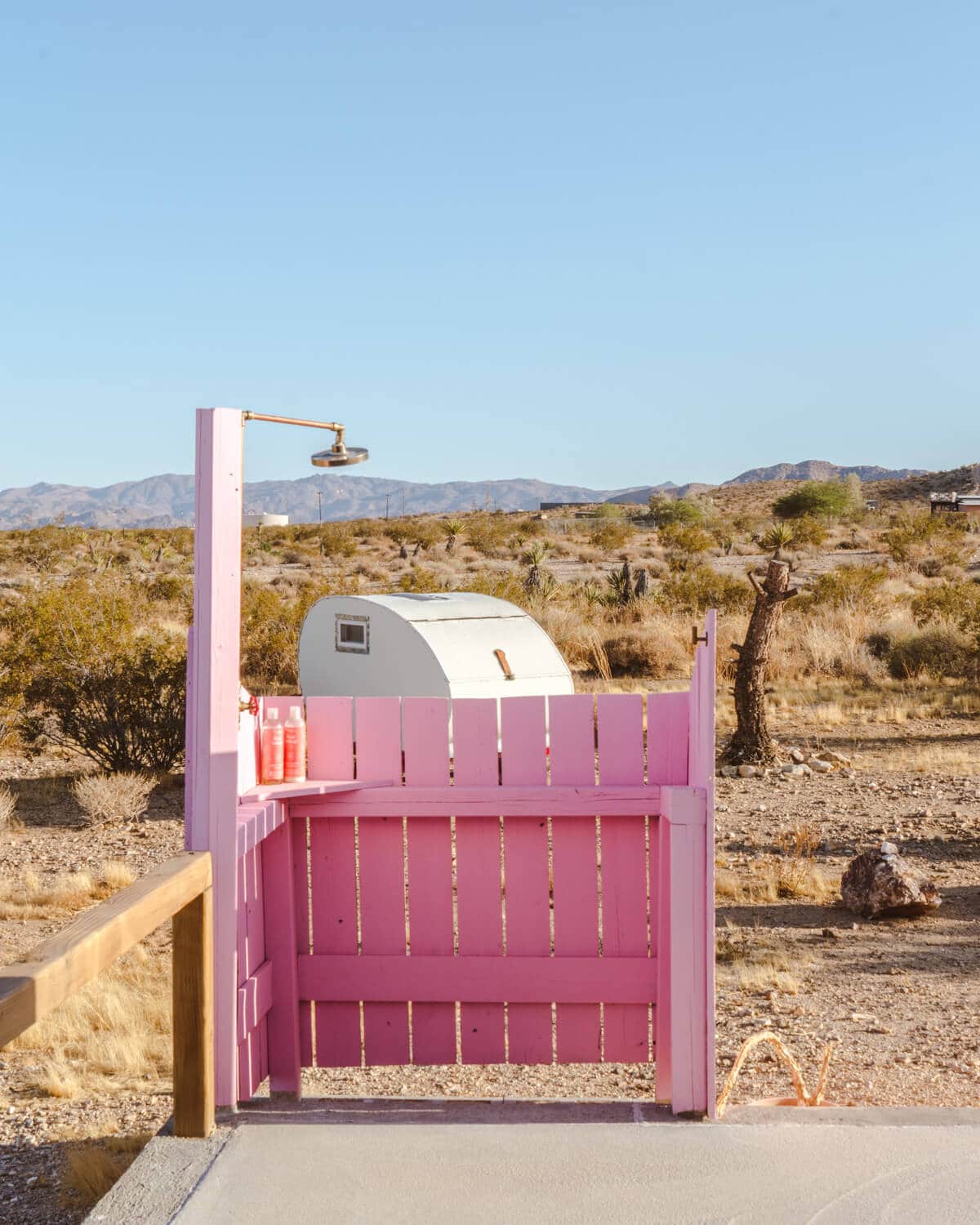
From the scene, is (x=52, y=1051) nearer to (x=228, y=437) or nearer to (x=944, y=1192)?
(x=228, y=437)

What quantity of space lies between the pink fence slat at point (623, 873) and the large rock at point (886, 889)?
2.99 m

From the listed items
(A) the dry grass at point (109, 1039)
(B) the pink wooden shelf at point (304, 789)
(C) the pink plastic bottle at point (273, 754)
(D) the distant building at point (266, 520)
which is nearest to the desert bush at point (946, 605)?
(D) the distant building at point (266, 520)

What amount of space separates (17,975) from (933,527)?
32154 mm

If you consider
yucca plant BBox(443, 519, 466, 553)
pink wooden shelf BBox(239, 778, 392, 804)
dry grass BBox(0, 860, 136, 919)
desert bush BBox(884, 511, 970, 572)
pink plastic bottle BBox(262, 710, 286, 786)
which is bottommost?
dry grass BBox(0, 860, 136, 919)

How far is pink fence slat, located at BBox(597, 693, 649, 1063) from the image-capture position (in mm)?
3902

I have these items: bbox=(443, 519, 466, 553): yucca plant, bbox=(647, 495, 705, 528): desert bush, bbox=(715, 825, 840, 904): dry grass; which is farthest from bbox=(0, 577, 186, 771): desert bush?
bbox=(647, 495, 705, 528): desert bush

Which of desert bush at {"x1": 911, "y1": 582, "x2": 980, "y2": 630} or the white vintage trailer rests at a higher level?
desert bush at {"x1": 911, "y1": 582, "x2": 980, "y2": 630}

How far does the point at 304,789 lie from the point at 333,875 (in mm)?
392

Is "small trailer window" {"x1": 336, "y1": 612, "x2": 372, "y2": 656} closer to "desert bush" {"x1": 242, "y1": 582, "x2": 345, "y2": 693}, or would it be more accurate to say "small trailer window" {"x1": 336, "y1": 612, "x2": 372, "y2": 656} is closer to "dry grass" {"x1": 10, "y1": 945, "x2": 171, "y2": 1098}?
"desert bush" {"x1": 242, "y1": 582, "x2": 345, "y2": 693}

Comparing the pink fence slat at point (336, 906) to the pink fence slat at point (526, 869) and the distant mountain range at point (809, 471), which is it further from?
the distant mountain range at point (809, 471)

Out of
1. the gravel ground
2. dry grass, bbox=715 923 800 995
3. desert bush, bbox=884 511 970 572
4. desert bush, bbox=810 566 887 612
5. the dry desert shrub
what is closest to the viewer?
the gravel ground

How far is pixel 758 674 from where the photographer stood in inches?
418

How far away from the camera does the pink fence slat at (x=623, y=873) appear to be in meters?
3.90

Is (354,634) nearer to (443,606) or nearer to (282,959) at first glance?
(443,606)
